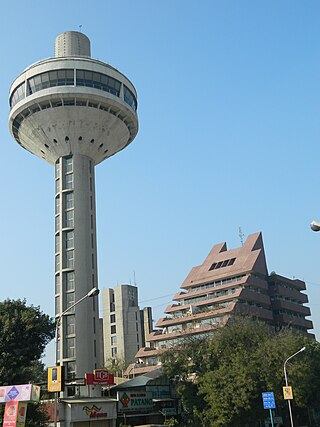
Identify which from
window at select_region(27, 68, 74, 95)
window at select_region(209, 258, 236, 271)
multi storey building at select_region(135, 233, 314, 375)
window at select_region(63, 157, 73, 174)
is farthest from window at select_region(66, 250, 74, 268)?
window at select_region(209, 258, 236, 271)

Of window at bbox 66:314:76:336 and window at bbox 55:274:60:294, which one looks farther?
window at bbox 55:274:60:294

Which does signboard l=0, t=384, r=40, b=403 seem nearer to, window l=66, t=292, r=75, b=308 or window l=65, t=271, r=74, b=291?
window l=66, t=292, r=75, b=308

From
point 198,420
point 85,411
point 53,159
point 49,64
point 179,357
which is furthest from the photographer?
point 53,159

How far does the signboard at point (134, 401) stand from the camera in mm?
55531

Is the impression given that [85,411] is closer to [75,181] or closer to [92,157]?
[75,181]

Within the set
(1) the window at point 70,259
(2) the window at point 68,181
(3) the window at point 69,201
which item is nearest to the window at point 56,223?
(3) the window at point 69,201

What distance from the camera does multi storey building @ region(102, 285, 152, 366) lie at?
13100cm

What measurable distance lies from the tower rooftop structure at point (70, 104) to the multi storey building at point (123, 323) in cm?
6975

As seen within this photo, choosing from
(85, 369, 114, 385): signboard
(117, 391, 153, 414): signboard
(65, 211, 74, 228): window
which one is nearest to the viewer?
(85, 369, 114, 385): signboard

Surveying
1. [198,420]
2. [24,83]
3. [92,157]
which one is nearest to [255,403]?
[198,420]

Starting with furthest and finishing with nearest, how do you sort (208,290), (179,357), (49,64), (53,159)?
(208,290)
(53,159)
(49,64)
(179,357)

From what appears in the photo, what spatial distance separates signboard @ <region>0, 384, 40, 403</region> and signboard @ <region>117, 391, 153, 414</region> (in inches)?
1085

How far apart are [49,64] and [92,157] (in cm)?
1299

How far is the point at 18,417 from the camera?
28.3m
